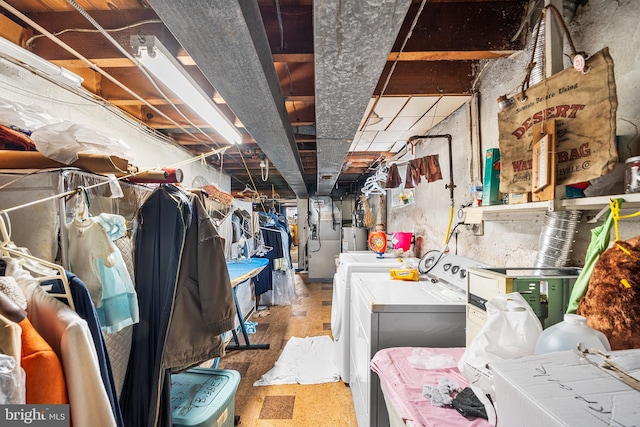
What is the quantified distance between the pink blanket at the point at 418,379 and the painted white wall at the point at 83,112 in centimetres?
163

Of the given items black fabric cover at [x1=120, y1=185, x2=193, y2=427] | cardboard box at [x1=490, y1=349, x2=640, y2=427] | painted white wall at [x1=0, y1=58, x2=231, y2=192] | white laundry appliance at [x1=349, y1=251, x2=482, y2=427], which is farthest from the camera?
painted white wall at [x1=0, y1=58, x2=231, y2=192]

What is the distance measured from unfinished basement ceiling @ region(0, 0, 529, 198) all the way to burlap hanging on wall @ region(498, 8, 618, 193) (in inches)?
22.5

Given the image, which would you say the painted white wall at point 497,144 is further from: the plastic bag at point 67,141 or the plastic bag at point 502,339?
the plastic bag at point 67,141

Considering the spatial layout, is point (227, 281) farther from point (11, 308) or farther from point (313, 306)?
point (313, 306)

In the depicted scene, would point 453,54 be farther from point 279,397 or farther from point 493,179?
point 279,397

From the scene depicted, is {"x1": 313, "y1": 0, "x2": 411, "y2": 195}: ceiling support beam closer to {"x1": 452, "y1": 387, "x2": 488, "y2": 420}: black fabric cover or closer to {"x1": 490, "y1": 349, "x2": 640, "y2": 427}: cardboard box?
{"x1": 490, "y1": 349, "x2": 640, "y2": 427}: cardboard box

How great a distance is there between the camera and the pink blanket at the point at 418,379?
82 cm

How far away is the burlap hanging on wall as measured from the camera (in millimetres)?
780

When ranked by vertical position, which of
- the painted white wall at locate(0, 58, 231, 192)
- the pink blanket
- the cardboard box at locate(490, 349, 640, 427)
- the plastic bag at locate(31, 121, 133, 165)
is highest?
the painted white wall at locate(0, 58, 231, 192)

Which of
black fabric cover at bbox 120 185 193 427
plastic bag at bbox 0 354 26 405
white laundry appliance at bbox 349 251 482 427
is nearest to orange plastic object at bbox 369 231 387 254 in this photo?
white laundry appliance at bbox 349 251 482 427

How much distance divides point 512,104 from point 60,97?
113 inches

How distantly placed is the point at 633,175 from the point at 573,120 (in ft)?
0.82

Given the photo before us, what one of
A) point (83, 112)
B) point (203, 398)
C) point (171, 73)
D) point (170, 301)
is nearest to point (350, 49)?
point (171, 73)

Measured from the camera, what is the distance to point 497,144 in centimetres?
168
